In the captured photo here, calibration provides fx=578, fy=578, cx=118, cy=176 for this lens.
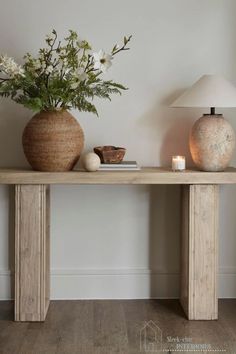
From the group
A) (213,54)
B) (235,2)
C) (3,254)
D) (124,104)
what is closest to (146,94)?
(124,104)

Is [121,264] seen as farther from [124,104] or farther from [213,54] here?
[213,54]

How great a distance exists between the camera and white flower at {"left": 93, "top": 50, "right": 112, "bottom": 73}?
2824 mm

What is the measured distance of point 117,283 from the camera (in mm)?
3342

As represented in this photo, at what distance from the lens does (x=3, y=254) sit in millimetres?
3318

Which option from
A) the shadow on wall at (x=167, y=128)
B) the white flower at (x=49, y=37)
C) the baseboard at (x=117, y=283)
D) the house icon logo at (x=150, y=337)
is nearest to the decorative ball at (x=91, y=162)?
the shadow on wall at (x=167, y=128)

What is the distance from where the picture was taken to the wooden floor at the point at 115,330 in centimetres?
262

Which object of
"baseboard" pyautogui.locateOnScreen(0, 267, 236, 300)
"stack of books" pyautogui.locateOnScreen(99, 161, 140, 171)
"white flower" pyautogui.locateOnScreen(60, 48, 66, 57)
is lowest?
"baseboard" pyautogui.locateOnScreen(0, 267, 236, 300)

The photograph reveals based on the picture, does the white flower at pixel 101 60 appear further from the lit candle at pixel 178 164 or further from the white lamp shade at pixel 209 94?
the lit candle at pixel 178 164

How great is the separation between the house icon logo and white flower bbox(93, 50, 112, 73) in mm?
1289

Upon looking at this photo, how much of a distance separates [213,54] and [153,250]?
1.17 metres

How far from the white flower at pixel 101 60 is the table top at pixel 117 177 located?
20.5 inches

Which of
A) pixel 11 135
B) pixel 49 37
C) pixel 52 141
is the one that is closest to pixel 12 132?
pixel 11 135

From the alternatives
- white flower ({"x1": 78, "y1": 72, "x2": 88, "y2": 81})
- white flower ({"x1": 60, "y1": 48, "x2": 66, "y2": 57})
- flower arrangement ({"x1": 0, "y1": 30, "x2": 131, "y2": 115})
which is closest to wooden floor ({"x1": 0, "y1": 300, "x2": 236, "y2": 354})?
flower arrangement ({"x1": 0, "y1": 30, "x2": 131, "y2": 115})

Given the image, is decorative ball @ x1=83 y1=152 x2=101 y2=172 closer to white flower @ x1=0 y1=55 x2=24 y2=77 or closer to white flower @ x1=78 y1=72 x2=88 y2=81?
white flower @ x1=78 y1=72 x2=88 y2=81
